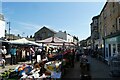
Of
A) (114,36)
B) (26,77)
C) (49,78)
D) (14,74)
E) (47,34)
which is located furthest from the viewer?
(47,34)

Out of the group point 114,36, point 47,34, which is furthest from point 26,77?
point 47,34

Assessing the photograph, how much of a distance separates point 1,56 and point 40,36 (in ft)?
247

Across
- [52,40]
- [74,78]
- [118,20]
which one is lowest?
[74,78]

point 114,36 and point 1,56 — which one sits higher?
point 114,36

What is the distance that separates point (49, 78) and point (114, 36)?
40.4 ft

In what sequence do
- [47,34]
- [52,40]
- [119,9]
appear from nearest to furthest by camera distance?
[52,40] < [119,9] < [47,34]

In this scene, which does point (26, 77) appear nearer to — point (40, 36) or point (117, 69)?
point (117, 69)

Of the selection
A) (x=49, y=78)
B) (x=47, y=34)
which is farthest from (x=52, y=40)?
(x=47, y=34)

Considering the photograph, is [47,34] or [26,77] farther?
[47,34]

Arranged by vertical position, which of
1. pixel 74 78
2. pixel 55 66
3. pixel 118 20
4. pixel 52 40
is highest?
pixel 118 20

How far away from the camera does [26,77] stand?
8.75 metres

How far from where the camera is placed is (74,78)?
13.1 m

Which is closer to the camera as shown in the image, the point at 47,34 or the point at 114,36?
the point at 114,36

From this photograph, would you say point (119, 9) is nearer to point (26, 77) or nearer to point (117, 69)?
point (117, 69)
